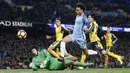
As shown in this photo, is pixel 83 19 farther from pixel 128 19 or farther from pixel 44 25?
pixel 128 19

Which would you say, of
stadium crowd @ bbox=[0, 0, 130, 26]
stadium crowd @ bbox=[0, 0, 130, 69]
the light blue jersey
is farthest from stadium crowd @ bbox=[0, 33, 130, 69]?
the light blue jersey

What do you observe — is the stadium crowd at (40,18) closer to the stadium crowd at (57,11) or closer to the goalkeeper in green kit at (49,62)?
the stadium crowd at (57,11)

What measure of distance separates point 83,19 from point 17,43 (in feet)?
59.9

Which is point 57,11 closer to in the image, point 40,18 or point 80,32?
point 40,18

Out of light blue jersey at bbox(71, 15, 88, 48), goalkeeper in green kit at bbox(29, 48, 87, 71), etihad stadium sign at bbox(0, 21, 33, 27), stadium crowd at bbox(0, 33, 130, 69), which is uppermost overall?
light blue jersey at bbox(71, 15, 88, 48)

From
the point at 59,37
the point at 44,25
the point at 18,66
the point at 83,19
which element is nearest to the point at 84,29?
the point at 83,19

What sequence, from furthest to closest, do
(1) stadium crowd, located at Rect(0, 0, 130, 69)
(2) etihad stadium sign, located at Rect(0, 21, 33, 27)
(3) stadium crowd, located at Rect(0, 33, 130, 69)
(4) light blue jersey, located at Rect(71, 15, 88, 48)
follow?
1. (1) stadium crowd, located at Rect(0, 0, 130, 69)
2. (2) etihad stadium sign, located at Rect(0, 21, 33, 27)
3. (3) stadium crowd, located at Rect(0, 33, 130, 69)
4. (4) light blue jersey, located at Rect(71, 15, 88, 48)

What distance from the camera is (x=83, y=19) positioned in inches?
555

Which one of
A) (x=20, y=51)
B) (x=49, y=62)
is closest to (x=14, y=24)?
(x=20, y=51)

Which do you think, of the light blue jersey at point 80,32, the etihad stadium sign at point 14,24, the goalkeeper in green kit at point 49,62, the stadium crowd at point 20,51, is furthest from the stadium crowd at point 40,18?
the goalkeeper in green kit at point 49,62

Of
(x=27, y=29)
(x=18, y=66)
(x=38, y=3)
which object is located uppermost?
(x=38, y=3)

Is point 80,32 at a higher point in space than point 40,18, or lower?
higher

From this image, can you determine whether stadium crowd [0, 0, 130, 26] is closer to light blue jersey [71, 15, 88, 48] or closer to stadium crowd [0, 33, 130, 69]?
stadium crowd [0, 33, 130, 69]

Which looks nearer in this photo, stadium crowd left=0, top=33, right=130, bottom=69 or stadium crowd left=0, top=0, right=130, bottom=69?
stadium crowd left=0, top=33, right=130, bottom=69
